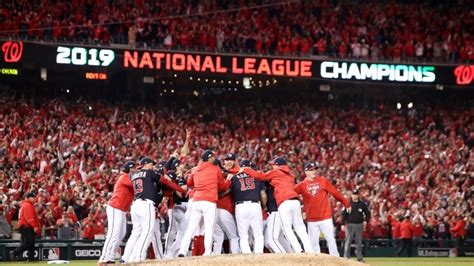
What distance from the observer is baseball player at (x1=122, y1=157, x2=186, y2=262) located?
19.2 metres

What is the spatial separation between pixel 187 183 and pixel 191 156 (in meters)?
15.0

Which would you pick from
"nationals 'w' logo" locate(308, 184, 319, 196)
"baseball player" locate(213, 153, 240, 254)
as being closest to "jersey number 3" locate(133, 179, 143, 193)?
"baseball player" locate(213, 153, 240, 254)

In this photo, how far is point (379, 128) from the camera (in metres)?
41.6

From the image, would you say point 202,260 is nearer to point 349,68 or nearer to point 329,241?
point 329,241

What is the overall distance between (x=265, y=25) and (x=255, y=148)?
667 cm

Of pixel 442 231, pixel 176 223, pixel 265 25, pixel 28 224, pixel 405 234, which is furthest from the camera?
pixel 265 25

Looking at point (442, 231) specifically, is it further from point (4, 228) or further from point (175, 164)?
point (175, 164)

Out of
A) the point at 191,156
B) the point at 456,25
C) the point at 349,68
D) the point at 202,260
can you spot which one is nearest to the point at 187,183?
the point at 202,260

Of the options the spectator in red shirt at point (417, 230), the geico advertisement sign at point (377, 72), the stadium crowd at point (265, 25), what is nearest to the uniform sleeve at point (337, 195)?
the spectator in red shirt at point (417, 230)

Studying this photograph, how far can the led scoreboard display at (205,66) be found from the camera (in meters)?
37.5

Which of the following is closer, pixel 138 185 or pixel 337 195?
pixel 138 185

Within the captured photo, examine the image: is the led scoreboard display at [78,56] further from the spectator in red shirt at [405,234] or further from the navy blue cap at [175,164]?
the navy blue cap at [175,164]

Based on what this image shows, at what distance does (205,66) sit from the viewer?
39219mm

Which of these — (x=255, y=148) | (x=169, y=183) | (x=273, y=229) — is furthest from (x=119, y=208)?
(x=255, y=148)
